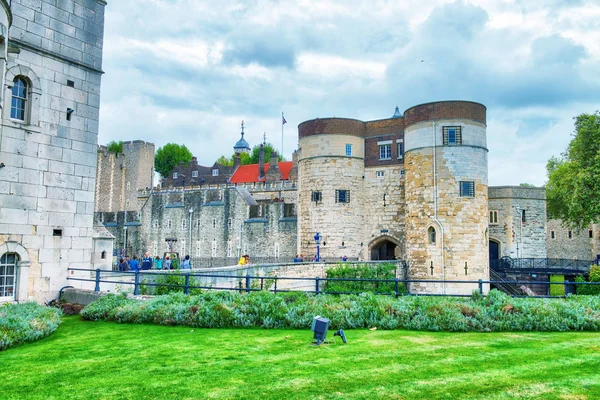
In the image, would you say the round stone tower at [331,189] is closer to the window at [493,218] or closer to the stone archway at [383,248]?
the stone archway at [383,248]

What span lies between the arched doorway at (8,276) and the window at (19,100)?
12.4 ft

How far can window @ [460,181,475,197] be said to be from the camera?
30.4 m

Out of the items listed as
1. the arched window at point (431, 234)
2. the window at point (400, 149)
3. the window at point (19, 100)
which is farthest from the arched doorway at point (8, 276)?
the window at point (400, 149)

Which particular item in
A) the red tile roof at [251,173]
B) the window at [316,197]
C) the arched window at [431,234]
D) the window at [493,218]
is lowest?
the arched window at [431,234]

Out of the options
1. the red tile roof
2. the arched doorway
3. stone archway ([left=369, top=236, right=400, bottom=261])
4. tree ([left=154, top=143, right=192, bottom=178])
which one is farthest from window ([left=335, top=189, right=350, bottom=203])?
tree ([left=154, top=143, right=192, bottom=178])

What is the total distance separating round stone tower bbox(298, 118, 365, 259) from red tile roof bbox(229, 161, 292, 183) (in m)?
28.3

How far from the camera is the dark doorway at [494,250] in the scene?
38.5m

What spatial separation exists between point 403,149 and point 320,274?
1045cm

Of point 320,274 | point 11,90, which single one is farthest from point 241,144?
point 11,90

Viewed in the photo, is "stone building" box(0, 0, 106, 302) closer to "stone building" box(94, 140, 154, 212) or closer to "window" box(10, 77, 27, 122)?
"window" box(10, 77, 27, 122)

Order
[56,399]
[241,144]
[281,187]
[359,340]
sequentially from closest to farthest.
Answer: [56,399] < [359,340] < [281,187] < [241,144]

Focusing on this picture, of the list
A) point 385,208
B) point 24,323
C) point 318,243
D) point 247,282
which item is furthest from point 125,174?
point 24,323

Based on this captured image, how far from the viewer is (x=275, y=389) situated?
22.0 ft

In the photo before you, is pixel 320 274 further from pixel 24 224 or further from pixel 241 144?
pixel 241 144
